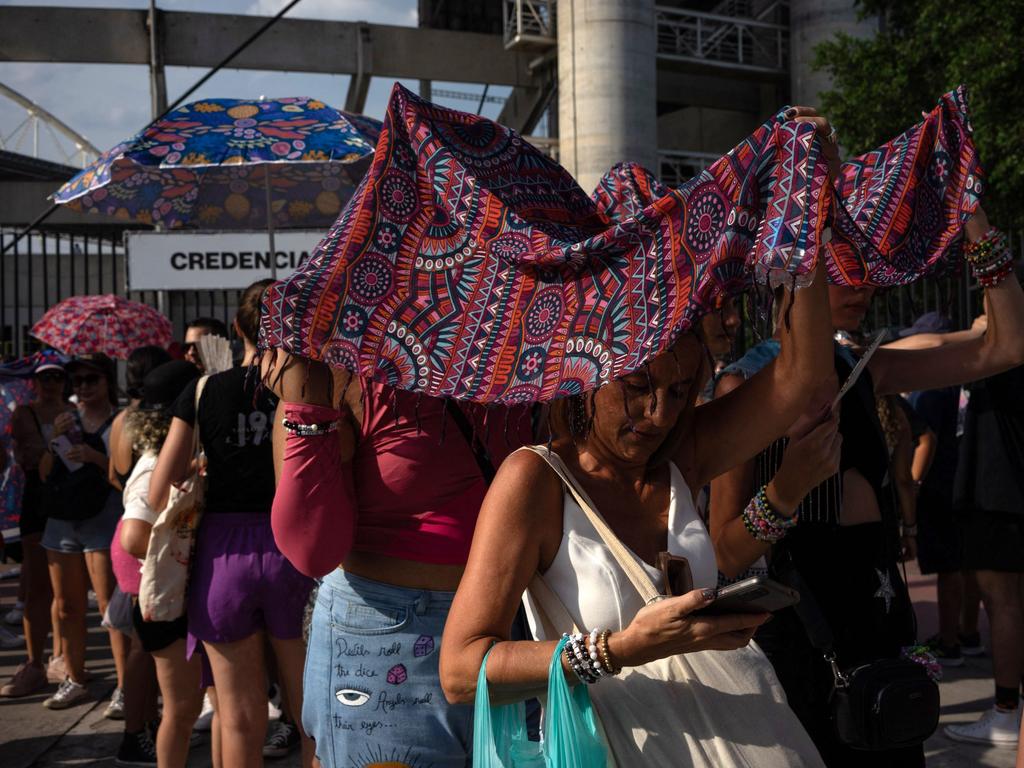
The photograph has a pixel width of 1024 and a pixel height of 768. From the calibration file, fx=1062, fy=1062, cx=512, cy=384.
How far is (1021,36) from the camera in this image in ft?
39.6

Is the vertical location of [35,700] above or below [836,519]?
below

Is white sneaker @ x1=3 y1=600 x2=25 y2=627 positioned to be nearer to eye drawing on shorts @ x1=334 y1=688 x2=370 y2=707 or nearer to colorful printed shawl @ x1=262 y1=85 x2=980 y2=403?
eye drawing on shorts @ x1=334 y1=688 x2=370 y2=707

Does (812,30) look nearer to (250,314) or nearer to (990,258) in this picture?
(990,258)

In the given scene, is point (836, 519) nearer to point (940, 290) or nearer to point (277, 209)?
point (940, 290)

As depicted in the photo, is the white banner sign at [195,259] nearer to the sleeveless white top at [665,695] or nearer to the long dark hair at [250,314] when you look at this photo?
the long dark hair at [250,314]

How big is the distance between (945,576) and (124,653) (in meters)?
4.62

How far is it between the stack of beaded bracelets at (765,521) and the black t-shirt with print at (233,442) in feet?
6.52

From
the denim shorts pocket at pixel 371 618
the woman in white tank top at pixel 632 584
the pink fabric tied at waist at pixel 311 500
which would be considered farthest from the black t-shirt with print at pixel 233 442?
the woman in white tank top at pixel 632 584

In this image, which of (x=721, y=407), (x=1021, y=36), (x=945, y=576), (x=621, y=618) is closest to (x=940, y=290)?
(x=721, y=407)

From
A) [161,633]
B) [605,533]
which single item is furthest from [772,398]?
[161,633]

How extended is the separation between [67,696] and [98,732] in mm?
559

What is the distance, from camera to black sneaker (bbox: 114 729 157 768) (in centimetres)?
490

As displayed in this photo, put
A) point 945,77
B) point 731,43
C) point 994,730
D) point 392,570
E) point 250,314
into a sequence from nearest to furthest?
point 392,570 < point 250,314 < point 994,730 < point 945,77 < point 731,43

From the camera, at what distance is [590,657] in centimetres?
172
